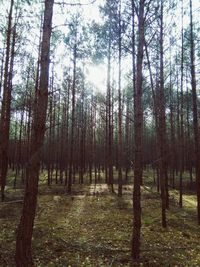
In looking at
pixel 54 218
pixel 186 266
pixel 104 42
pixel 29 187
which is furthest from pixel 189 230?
pixel 104 42

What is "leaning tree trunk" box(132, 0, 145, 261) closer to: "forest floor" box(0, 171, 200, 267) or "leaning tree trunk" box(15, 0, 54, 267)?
"forest floor" box(0, 171, 200, 267)

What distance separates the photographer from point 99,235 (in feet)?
30.2

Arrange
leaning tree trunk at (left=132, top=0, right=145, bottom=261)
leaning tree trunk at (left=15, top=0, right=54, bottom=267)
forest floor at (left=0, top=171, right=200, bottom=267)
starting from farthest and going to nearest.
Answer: leaning tree trunk at (left=132, top=0, right=145, bottom=261), forest floor at (left=0, top=171, right=200, bottom=267), leaning tree trunk at (left=15, top=0, right=54, bottom=267)

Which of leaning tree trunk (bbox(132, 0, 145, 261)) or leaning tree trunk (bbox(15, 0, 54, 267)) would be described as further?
leaning tree trunk (bbox(132, 0, 145, 261))

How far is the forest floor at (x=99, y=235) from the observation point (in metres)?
7.14

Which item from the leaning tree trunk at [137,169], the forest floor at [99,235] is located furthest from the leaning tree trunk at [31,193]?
the leaning tree trunk at [137,169]

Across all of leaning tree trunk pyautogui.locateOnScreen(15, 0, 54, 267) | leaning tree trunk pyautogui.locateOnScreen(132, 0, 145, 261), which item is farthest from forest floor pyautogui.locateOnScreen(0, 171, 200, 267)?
leaning tree trunk pyautogui.locateOnScreen(15, 0, 54, 267)

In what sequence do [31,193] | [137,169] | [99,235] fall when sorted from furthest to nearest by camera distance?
[99,235]
[137,169]
[31,193]

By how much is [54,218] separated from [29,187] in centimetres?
649

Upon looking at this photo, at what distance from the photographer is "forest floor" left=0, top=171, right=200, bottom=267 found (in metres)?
7.14

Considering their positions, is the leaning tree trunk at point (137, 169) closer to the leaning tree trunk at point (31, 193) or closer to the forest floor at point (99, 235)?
the forest floor at point (99, 235)

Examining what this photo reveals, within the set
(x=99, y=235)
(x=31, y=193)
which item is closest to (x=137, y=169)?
(x=31, y=193)

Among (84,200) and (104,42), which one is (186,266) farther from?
(104,42)

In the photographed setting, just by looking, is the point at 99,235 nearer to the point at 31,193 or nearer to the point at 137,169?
the point at 137,169
